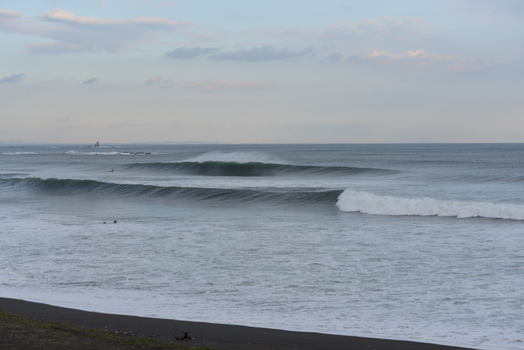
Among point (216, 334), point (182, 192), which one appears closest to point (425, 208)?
point (216, 334)

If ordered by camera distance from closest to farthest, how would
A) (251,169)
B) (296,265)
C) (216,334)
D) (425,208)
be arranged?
(216,334), (296,265), (425,208), (251,169)

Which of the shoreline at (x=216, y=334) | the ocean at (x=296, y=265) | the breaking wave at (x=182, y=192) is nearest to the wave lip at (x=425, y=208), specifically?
the ocean at (x=296, y=265)

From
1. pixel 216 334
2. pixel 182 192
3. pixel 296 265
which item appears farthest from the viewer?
pixel 182 192

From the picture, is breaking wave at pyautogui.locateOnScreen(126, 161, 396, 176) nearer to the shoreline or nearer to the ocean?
the ocean

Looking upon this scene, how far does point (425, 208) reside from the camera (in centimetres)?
1572

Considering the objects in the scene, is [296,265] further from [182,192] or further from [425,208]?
[182,192]

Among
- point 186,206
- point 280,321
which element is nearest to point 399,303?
point 280,321

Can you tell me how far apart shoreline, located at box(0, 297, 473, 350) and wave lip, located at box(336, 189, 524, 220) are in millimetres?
10839

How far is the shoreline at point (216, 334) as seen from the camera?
4801mm

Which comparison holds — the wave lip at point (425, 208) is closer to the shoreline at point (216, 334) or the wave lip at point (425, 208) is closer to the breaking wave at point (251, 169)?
the shoreline at point (216, 334)

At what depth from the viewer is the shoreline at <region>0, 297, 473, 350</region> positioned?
15.8ft

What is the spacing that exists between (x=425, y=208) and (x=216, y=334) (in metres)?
12.2

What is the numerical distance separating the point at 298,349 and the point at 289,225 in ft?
29.5

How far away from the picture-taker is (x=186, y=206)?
1936 cm
